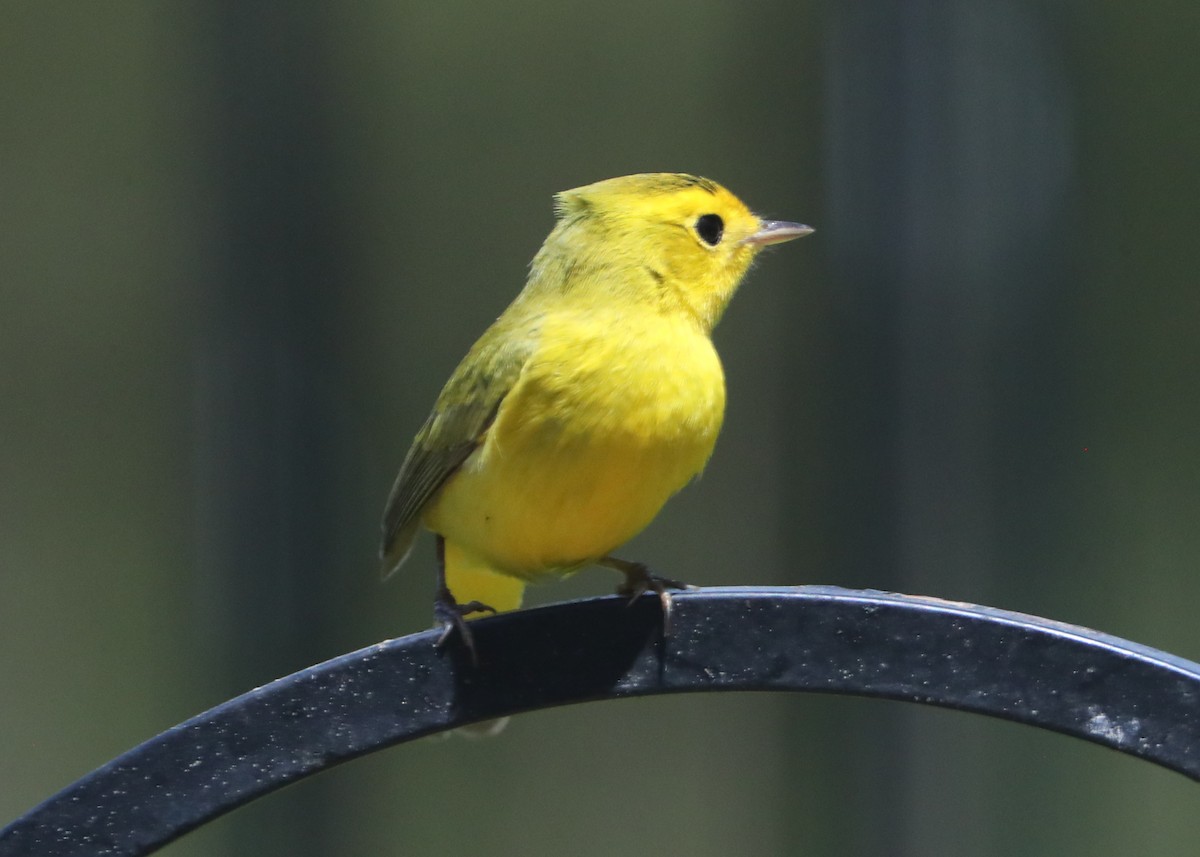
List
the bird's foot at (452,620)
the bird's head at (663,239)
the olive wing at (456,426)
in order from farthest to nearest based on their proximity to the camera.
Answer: the bird's head at (663,239), the olive wing at (456,426), the bird's foot at (452,620)

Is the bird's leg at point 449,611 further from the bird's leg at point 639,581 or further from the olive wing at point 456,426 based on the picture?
the bird's leg at point 639,581

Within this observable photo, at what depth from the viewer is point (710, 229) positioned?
197 centimetres

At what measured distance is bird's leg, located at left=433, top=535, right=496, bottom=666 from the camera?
139 centimetres

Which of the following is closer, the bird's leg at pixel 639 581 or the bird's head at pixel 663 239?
the bird's leg at pixel 639 581

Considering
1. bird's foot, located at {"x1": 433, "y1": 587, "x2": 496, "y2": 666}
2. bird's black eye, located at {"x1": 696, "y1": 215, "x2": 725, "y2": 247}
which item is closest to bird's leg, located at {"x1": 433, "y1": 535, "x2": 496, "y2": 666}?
bird's foot, located at {"x1": 433, "y1": 587, "x2": 496, "y2": 666}

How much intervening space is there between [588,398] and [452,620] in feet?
1.04

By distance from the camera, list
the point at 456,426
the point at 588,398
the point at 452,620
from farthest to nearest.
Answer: the point at 456,426
the point at 588,398
the point at 452,620

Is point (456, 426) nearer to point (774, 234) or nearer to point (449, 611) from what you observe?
point (449, 611)

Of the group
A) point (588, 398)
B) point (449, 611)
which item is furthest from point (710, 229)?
point (449, 611)

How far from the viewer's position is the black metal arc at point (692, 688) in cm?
119

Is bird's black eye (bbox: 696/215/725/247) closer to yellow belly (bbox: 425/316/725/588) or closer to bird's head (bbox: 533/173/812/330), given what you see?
bird's head (bbox: 533/173/812/330)

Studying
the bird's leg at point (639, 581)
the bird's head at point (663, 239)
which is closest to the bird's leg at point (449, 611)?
the bird's leg at point (639, 581)

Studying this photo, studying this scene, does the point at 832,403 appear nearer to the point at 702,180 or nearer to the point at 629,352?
the point at 702,180

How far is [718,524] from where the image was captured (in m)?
3.17
